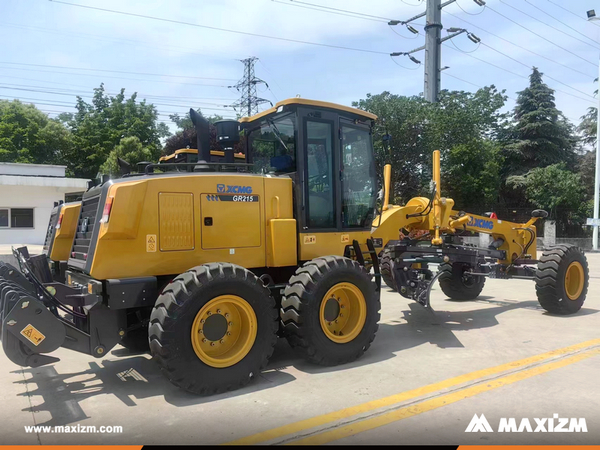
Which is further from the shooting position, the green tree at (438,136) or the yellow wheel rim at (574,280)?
the green tree at (438,136)

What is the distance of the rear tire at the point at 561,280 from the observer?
8.05 m

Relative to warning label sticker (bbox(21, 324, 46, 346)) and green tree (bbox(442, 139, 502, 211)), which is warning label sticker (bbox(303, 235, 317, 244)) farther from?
green tree (bbox(442, 139, 502, 211))

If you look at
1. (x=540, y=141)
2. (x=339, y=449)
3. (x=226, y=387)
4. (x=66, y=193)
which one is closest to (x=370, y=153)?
(x=226, y=387)

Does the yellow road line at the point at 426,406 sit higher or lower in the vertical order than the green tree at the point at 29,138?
lower

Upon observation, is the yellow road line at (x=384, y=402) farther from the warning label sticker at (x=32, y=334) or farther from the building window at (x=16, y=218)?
the building window at (x=16, y=218)

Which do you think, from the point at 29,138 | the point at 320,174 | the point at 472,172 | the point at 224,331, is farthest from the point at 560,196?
the point at 29,138

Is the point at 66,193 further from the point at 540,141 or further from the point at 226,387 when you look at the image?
the point at 540,141

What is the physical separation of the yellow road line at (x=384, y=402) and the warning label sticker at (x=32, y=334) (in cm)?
192

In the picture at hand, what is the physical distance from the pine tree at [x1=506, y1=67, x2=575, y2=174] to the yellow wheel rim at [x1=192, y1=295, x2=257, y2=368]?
32.2m

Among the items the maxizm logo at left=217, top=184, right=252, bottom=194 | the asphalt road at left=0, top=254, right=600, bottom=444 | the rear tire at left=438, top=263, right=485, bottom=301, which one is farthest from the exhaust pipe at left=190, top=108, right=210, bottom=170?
the rear tire at left=438, top=263, right=485, bottom=301

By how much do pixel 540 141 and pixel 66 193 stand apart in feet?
96.7

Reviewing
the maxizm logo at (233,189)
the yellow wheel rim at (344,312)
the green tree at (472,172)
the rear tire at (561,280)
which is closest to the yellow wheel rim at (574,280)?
the rear tire at (561,280)

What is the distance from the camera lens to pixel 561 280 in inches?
317

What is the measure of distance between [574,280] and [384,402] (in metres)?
5.88
